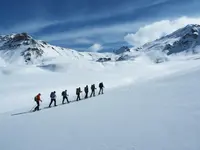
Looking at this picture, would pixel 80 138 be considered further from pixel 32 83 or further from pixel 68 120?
pixel 32 83

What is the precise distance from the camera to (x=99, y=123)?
47.9ft

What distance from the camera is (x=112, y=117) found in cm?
1558

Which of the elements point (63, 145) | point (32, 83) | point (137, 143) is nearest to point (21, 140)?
point (63, 145)

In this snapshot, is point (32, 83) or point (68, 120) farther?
point (32, 83)

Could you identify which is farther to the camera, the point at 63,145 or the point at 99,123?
the point at 99,123

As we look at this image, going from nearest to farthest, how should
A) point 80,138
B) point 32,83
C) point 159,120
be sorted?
1. point 80,138
2. point 159,120
3. point 32,83

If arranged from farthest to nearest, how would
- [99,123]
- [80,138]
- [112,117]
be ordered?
1. [112,117]
2. [99,123]
3. [80,138]

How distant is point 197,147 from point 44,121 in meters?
9.35

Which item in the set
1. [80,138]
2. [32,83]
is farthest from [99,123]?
[32,83]

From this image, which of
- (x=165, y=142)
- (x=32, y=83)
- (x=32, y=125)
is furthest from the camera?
(x=32, y=83)

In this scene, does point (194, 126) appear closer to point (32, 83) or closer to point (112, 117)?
point (112, 117)

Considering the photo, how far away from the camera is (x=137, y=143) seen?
36.7 feet

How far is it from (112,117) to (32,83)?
44.7 m

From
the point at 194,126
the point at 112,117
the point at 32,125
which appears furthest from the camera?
the point at 32,125
